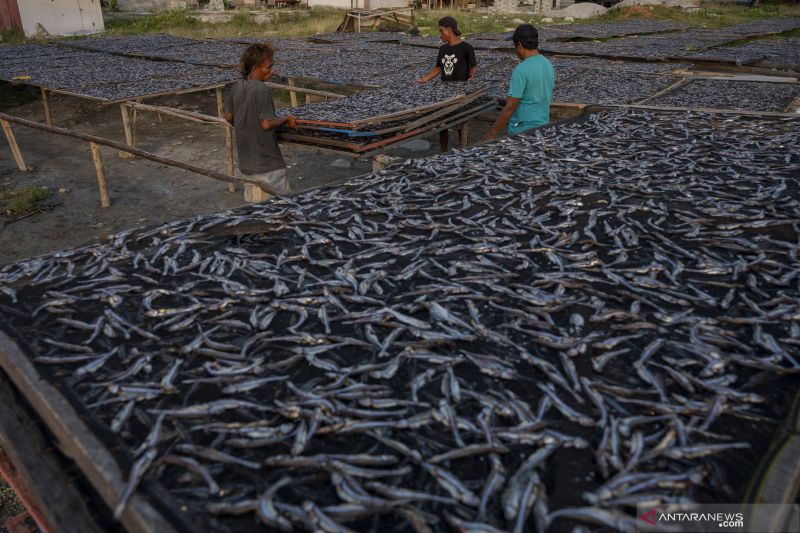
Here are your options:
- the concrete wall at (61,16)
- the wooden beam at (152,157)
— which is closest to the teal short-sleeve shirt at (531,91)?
the wooden beam at (152,157)

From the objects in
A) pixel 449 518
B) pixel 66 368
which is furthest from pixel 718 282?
pixel 66 368

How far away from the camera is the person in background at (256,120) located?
6406mm

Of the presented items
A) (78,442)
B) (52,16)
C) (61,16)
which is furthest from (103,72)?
(61,16)

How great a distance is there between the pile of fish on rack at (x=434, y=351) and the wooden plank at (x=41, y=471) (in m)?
0.23

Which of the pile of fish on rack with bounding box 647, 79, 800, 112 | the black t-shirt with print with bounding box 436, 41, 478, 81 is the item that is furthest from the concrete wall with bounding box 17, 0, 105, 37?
the pile of fish on rack with bounding box 647, 79, 800, 112

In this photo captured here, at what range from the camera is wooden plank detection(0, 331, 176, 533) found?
1.85 m

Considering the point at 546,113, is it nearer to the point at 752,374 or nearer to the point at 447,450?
the point at 752,374

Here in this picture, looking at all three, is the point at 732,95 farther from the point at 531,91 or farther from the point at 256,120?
the point at 256,120

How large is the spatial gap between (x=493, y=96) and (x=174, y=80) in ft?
23.2

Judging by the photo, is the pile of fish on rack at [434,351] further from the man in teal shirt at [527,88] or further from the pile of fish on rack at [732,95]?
the pile of fish on rack at [732,95]

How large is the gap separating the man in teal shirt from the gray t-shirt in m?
2.91

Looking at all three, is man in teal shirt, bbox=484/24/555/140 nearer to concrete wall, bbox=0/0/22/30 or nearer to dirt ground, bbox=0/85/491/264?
dirt ground, bbox=0/85/491/264

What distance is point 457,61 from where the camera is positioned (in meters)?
10.2

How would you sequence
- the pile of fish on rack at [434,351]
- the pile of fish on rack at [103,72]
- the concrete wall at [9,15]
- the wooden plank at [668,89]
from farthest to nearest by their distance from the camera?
the concrete wall at [9,15], the pile of fish on rack at [103,72], the wooden plank at [668,89], the pile of fish on rack at [434,351]
